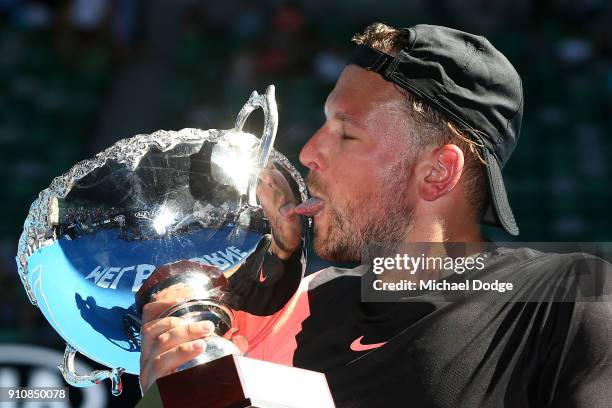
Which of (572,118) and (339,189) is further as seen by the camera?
(572,118)

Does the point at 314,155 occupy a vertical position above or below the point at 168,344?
above

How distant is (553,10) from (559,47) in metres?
0.56

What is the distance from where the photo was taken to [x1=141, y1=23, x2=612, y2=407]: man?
4.22ft

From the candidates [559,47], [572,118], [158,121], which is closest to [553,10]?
[559,47]

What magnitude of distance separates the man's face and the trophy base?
0.43 meters

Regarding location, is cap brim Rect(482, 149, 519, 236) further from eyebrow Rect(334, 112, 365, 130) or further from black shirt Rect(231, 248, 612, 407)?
eyebrow Rect(334, 112, 365, 130)

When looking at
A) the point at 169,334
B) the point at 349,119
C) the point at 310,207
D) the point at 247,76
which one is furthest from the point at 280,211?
the point at 247,76

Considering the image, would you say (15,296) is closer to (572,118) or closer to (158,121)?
(158,121)

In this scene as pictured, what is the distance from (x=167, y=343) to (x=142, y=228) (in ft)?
0.72

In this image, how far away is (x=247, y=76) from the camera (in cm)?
626

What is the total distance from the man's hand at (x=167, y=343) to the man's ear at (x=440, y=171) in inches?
18.9

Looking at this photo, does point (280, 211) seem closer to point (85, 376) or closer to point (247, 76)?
point (85, 376)

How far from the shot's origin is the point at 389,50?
149 cm

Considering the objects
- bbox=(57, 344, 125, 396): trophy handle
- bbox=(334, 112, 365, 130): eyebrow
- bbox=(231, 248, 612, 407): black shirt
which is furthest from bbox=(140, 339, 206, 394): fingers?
bbox=(334, 112, 365, 130): eyebrow
